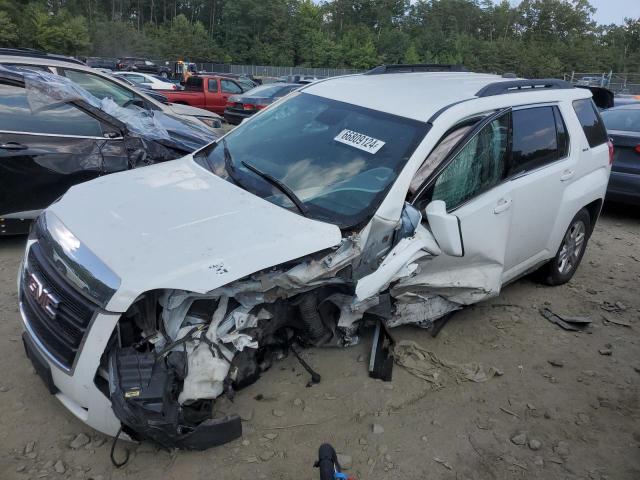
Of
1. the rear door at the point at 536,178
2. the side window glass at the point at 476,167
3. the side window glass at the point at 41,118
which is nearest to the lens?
the side window glass at the point at 476,167

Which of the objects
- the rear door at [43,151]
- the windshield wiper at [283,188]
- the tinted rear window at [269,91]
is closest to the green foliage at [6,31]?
the tinted rear window at [269,91]

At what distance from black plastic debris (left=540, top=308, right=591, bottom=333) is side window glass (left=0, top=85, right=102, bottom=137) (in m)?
4.52

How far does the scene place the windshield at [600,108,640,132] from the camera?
24.5 feet

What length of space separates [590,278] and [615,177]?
2665 mm

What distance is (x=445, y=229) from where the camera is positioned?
9.73 feet

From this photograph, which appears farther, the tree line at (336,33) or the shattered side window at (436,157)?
the tree line at (336,33)

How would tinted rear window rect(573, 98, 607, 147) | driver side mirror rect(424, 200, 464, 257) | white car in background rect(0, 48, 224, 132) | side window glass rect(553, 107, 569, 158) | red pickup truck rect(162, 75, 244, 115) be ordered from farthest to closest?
red pickup truck rect(162, 75, 244, 115), white car in background rect(0, 48, 224, 132), tinted rear window rect(573, 98, 607, 147), side window glass rect(553, 107, 569, 158), driver side mirror rect(424, 200, 464, 257)

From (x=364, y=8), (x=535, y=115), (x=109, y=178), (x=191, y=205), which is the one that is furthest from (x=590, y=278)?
(x=364, y=8)

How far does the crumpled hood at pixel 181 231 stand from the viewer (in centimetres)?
244

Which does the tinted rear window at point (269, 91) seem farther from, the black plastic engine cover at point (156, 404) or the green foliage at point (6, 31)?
the green foliage at point (6, 31)

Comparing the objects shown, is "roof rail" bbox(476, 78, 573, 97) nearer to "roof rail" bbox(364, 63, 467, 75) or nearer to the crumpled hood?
"roof rail" bbox(364, 63, 467, 75)

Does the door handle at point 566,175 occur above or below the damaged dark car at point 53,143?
above

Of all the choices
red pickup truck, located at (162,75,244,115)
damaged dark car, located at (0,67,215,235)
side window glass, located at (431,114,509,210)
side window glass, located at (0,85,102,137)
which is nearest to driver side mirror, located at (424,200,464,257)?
side window glass, located at (431,114,509,210)

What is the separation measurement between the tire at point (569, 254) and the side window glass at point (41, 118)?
4504 millimetres
